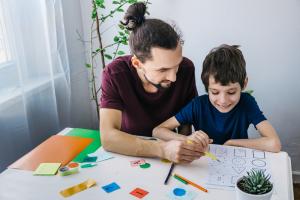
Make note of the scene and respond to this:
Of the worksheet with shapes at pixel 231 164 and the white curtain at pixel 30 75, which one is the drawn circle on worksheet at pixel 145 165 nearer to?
the worksheet with shapes at pixel 231 164

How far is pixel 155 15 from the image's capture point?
1969mm

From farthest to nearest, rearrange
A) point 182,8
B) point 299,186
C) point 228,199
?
1. point 299,186
2. point 182,8
3. point 228,199

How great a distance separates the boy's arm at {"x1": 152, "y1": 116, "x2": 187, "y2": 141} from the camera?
4.00 ft

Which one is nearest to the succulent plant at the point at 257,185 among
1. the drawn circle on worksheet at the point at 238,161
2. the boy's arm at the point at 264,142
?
the drawn circle on worksheet at the point at 238,161

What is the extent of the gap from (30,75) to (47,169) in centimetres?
70

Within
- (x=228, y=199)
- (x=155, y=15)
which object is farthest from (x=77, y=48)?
(x=228, y=199)

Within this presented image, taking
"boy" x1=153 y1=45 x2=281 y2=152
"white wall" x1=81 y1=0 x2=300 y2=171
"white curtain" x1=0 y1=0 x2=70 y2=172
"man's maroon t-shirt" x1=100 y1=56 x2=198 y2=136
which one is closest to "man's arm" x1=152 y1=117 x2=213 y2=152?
"boy" x1=153 y1=45 x2=281 y2=152

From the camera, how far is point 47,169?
1.04 metres

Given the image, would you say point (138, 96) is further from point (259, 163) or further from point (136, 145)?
point (259, 163)

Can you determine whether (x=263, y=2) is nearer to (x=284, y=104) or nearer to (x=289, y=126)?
(x=284, y=104)

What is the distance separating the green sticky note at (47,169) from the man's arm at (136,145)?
0.63 feet

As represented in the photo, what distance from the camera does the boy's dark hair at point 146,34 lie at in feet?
3.71

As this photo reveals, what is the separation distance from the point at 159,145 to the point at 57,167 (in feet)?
1.14

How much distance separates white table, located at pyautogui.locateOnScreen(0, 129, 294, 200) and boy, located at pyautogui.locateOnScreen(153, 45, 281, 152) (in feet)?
0.47
